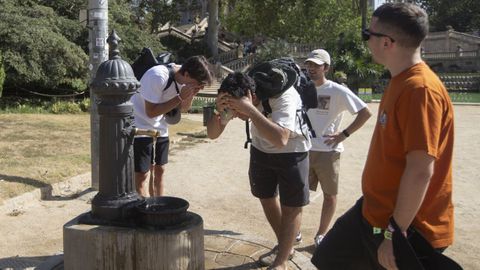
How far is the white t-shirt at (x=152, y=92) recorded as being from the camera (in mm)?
4387

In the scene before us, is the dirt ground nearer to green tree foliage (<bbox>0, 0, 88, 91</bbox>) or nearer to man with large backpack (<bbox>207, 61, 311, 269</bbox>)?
man with large backpack (<bbox>207, 61, 311, 269</bbox>)

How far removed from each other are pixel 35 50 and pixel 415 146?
49.3ft

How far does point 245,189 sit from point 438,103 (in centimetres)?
518

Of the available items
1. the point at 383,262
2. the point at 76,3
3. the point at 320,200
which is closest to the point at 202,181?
the point at 320,200

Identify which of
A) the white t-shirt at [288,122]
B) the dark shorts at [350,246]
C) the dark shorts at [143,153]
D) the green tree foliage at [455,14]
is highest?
the green tree foliage at [455,14]

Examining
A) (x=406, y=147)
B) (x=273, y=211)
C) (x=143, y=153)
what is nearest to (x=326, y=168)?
(x=273, y=211)

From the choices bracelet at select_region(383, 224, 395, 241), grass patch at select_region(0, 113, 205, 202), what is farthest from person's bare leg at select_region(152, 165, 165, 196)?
bracelet at select_region(383, 224, 395, 241)

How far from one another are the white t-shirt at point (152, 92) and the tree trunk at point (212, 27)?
33897 mm

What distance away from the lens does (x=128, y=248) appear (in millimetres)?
3258

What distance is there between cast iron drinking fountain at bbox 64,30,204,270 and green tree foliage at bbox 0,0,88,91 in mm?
12913

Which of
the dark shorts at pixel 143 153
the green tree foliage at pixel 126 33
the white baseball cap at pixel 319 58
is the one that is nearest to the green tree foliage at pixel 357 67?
the green tree foliage at pixel 126 33

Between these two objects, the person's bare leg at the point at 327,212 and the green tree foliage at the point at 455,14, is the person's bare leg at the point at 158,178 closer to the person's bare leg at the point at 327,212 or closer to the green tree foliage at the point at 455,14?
the person's bare leg at the point at 327,212

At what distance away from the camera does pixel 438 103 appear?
225 cm

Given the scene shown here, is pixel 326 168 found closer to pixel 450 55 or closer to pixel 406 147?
pixel 406 147
